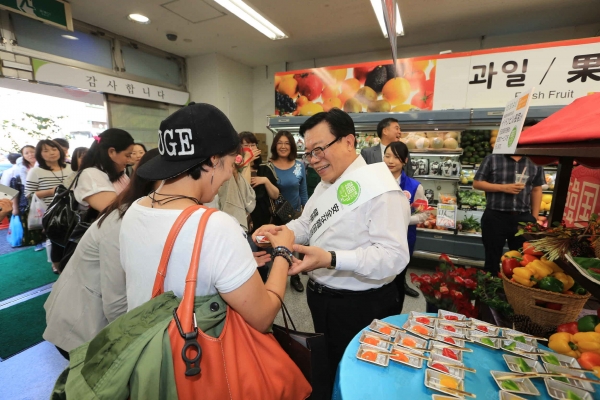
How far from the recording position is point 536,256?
1.38 meters

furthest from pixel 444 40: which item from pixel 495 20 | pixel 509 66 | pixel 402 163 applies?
pixel 402 163

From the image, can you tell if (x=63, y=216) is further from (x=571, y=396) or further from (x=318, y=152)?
(x=571, y=396)

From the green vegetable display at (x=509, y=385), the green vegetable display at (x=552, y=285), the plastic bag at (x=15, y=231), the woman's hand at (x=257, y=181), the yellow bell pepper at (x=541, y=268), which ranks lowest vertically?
the plastic bag at (x=15, y=231)

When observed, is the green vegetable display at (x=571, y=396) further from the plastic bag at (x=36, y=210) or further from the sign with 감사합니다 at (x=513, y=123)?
the plastic bag at (x=36, y=210)

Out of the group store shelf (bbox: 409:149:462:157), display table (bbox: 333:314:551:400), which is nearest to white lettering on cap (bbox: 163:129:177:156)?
display table (bbox: 333:314:551:400)

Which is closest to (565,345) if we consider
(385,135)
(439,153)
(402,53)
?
(385,135)

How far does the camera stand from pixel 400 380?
93 cm

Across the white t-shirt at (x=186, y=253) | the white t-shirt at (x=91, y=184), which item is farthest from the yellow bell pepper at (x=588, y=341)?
the white t-shirt at (x=91, y=184)

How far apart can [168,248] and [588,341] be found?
4.59 ft

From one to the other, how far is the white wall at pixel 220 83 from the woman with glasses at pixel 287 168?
10.8 feet

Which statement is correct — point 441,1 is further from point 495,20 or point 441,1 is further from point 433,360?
point 433,360

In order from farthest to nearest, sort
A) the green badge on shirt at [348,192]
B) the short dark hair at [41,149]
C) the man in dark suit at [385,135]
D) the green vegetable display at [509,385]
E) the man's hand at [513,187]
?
the short dark hair at [41,149] < the man in dark suit at [385,135] < the man's hand at [513,187] < the green badge on shirt at [348,192] < the green vegetable display at [509,385]

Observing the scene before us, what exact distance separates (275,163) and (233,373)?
2.92 meters

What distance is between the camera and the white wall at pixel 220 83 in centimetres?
617
